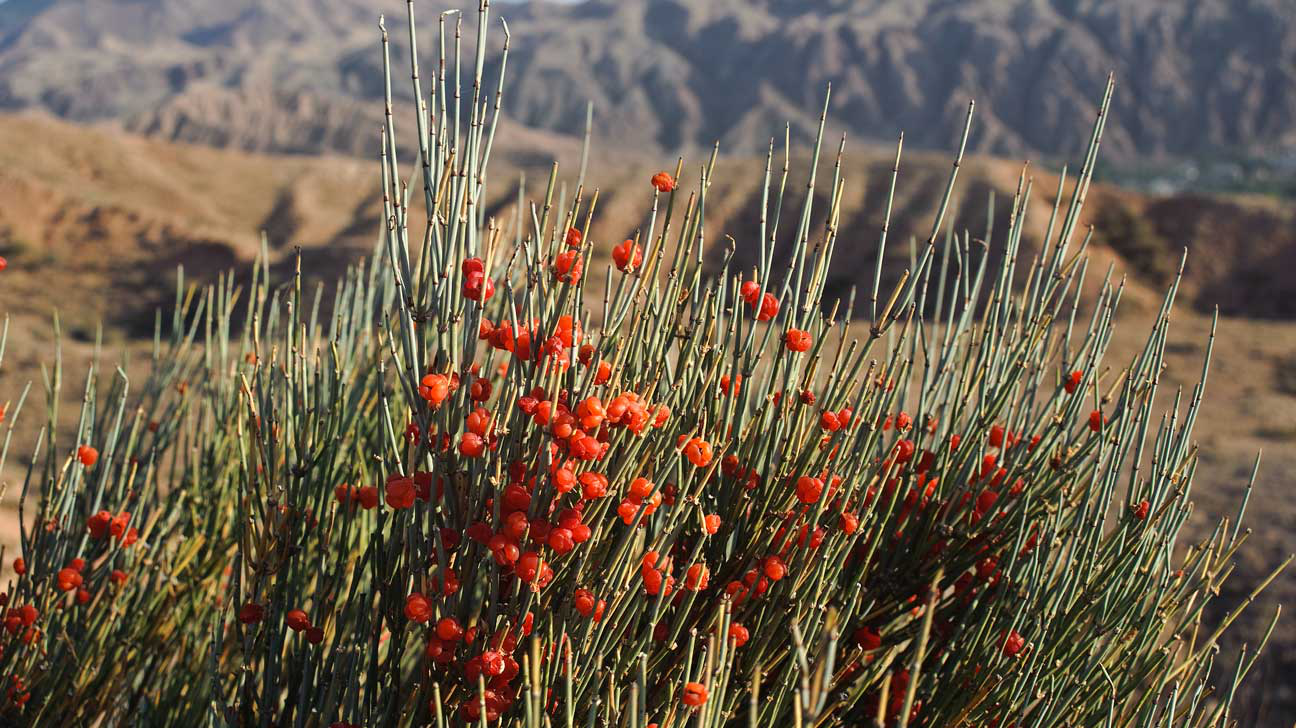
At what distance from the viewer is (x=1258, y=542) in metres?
6.54

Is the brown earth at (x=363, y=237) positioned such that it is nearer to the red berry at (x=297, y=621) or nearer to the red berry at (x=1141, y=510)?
the red berry at (x=1141, y=510)

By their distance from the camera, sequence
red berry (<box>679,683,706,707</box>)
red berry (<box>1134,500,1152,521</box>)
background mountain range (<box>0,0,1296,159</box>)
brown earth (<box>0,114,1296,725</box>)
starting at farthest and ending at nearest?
background mountain range (<box>0,0,1296,159</box>) < brown earth (<box>0,114,1296,725</box>) < red berry (<box>1134,500,1152,521</box>) < red berry (<box>679,683,706,707</box>)

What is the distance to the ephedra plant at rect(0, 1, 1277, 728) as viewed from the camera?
1607 mm

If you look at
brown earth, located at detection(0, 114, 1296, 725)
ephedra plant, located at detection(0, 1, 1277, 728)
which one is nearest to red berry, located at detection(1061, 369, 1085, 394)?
ephedra plant, located at detection(0, 1, 1277, 728)

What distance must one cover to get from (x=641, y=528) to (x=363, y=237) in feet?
104

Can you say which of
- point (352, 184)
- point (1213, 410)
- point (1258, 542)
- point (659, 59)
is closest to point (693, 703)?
point (1258, 542)

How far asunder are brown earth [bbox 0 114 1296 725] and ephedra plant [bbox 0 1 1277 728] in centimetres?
607

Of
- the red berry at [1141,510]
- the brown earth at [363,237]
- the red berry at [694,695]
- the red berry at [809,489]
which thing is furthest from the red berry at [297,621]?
the brown earth at [363,237]

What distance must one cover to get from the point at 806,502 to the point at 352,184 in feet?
127

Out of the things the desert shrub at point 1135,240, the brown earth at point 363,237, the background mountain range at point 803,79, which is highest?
the background mountain range at point 803,79

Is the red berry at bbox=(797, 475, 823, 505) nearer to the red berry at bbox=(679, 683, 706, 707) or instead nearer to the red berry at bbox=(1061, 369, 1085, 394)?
the red berry at bbox=(679, 683, 706, 707)

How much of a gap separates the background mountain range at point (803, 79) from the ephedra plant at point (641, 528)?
84949 mm

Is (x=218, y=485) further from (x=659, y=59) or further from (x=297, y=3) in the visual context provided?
(x=297, y=3)

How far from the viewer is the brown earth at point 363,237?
1308cm
